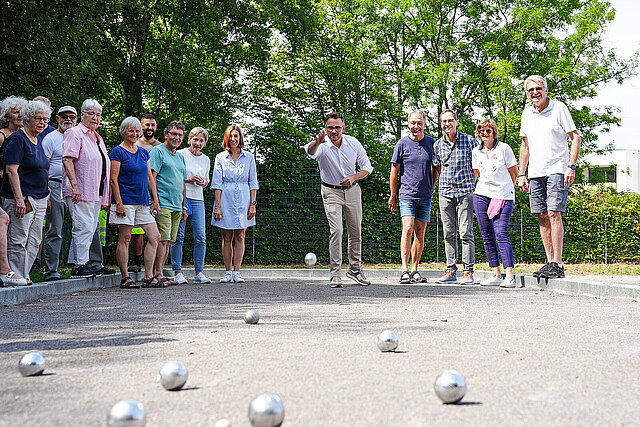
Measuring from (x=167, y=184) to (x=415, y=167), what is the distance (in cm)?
339

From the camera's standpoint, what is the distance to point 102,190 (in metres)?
8.53

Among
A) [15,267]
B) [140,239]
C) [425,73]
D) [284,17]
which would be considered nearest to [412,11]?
[425,73]

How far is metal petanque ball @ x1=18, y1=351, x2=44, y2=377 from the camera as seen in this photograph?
3.20 meters

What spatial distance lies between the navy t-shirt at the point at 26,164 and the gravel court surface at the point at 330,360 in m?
1.42

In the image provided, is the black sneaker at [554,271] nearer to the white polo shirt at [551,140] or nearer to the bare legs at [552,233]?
the bare legs at [552,233]

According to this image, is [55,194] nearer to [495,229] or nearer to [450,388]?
[495,229]

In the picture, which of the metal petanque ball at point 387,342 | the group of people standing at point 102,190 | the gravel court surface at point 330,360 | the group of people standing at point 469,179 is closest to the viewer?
the gravel court surface at point 330,360

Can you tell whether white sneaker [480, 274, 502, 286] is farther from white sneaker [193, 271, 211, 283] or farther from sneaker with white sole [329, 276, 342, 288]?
white sneaker [193, 271, 211, 283]

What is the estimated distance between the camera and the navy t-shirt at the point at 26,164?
7168mm

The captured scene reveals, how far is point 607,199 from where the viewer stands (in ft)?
56.9

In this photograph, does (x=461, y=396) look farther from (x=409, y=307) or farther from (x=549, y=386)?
(x=409, y=307)

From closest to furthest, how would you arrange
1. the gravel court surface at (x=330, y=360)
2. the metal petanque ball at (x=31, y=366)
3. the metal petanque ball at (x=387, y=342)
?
the gravel court surface at (x=330, y=360) < the metal petanque ball at (x=31, y=366) < the metal petanque ball at (x=387, y=342)

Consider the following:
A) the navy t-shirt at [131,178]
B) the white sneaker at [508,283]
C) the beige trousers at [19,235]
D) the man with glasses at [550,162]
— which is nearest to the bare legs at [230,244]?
the navy t-shirt at [131,178]

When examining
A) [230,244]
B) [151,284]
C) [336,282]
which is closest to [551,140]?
[336,282]
